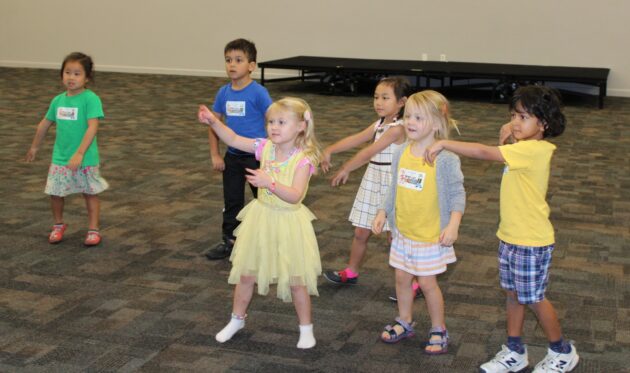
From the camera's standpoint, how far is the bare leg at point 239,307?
11.2 ft

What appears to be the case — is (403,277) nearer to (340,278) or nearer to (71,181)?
(340,278)

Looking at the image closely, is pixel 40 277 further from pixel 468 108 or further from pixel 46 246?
pixel 468 108

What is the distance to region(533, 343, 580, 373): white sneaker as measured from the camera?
10.2 ft

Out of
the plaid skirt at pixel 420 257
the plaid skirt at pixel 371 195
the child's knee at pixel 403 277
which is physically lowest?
the child's knee at pixel 403 277

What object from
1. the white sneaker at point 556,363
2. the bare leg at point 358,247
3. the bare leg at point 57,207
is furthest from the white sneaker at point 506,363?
the bare leg at point 57,207

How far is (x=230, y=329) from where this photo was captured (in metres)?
3.47

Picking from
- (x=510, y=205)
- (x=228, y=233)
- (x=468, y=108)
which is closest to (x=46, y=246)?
(x=228, y=233)

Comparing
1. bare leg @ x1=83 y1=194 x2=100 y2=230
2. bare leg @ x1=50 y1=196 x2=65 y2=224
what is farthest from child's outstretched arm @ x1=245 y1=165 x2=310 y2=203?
bare leg @ x1=50 y1=196 x2=65 y2=224

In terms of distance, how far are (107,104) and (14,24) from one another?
6277mm

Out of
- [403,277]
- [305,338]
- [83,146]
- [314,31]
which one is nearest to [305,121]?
[403,277]

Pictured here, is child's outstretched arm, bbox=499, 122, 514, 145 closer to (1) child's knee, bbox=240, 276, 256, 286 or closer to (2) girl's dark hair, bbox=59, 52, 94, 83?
(1) child's knee, bbox=240, 276, 256, 286

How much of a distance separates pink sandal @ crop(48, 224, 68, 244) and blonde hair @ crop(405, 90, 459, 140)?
2.61m

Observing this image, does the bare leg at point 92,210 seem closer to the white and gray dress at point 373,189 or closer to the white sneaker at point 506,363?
the white and gray dress at point 373,189

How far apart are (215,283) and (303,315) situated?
0.97 meters
